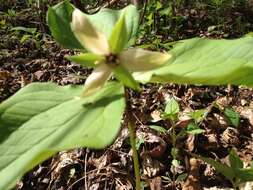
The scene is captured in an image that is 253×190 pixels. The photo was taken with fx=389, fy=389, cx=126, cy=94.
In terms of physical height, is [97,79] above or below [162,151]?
above

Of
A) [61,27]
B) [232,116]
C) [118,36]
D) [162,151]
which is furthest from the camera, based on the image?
[232,116]

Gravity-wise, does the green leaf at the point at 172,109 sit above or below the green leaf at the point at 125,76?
below

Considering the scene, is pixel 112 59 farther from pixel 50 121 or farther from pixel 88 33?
pixel 50 121

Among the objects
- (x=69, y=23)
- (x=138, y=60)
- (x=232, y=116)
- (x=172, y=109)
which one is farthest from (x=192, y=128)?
(x=138, y=60)

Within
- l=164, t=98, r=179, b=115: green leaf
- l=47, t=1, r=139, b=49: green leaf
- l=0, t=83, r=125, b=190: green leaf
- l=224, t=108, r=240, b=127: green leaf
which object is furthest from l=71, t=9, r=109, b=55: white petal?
l=224, t=108, r=240, b=127: green leaf

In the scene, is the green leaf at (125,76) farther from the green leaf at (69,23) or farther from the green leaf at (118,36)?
the green leaf at (69,23)

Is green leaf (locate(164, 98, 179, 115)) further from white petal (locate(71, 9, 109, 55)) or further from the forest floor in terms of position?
white petal (locate(71, 9, 109, 55))

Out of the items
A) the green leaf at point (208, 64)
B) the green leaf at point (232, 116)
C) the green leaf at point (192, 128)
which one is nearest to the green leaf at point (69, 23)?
the green leaf at point (208, 64)

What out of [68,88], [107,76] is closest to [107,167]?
[68,88]
